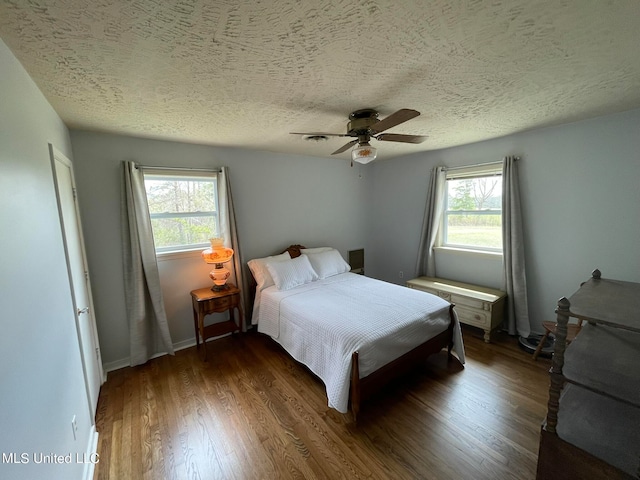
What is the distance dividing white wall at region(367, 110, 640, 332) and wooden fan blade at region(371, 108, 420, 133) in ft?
7.01

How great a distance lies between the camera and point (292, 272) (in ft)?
10.3

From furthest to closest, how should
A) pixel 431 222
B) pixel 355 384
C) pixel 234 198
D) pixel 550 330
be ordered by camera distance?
1. pixel 431 222
2. pixel 234 198
3. pixel 550 330
4. pixel 355 384

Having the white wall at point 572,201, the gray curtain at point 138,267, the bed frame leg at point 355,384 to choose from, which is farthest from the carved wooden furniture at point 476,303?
the gray curtain at point 138,267

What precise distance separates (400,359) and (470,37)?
85.2 inches

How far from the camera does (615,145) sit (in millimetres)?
2307

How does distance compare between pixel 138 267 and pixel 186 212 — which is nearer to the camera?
pixel 138 267

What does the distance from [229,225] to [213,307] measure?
3.21 ft

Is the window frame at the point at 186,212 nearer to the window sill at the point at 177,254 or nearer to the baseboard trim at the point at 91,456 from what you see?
the window sill at the point at 177,254

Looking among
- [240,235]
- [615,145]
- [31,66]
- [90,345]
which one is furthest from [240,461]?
[615,145]

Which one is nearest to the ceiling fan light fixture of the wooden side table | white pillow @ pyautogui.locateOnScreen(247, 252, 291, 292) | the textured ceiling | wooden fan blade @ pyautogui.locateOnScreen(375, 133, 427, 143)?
wooden fan blade @ pyautogui.locateOnScreen(375, 133, 427, 143)

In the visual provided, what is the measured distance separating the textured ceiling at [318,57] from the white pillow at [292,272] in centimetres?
168

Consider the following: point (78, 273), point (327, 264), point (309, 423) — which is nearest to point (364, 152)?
point (327, 264)

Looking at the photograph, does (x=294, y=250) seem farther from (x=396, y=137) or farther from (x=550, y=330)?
(x=550, y=330)

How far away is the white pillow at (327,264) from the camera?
11.4 ft
